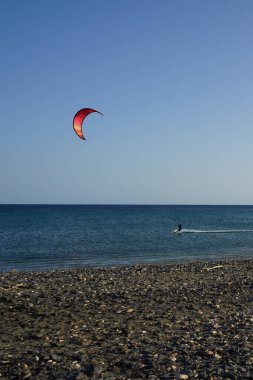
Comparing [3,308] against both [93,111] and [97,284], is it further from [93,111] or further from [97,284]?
[93,111]

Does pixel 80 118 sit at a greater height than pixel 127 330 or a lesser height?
greater

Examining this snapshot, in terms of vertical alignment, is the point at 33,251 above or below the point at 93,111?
below

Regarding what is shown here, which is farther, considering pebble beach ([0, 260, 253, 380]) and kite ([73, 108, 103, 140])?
kite ([73, 108, 103, 140])

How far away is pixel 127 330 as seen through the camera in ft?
39.9

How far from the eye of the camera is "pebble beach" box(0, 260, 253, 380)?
363 inches

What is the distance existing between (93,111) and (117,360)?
31.0ft

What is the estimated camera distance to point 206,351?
1023cm

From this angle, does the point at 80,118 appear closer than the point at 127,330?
No

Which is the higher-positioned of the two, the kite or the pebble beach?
the kite

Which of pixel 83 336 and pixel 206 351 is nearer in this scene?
pixel 206 351

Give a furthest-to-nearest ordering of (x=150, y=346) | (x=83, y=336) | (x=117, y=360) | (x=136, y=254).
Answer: (x=136, y=254) → (x=83, y=336) → (x=150, y=346) → (x=117, y=360)

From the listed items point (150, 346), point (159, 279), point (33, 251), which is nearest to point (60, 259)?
point (33, 251)

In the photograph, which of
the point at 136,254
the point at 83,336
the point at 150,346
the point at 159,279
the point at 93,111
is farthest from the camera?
the point at 136,254

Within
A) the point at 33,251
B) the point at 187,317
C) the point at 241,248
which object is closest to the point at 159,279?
the point at 187,317
